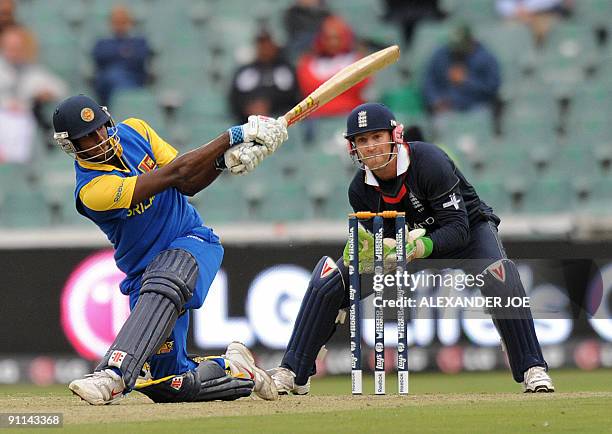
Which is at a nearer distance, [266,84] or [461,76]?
[266,84]

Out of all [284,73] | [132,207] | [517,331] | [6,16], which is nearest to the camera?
[132,207]

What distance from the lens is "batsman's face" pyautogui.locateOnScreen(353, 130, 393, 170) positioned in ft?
20.8

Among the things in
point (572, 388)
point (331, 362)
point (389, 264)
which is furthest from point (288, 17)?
point (389, 264)

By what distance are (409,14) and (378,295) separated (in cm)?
712

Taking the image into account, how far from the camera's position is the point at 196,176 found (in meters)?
5.94

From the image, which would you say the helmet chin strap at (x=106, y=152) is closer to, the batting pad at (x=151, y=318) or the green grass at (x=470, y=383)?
the batting pad at (x=151, y=318)

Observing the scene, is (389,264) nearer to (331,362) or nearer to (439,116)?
(331,362)

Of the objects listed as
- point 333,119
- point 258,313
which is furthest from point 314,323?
point 333,119

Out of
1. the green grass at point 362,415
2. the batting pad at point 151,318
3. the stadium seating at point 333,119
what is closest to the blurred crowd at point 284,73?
the stadium seating at point 333,119

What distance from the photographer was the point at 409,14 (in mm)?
12828

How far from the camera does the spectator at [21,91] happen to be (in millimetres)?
11719

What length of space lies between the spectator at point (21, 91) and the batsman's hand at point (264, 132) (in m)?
6.26

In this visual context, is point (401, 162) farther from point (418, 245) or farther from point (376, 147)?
point (418, 245)

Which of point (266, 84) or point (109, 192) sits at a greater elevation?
point (266, 84)
